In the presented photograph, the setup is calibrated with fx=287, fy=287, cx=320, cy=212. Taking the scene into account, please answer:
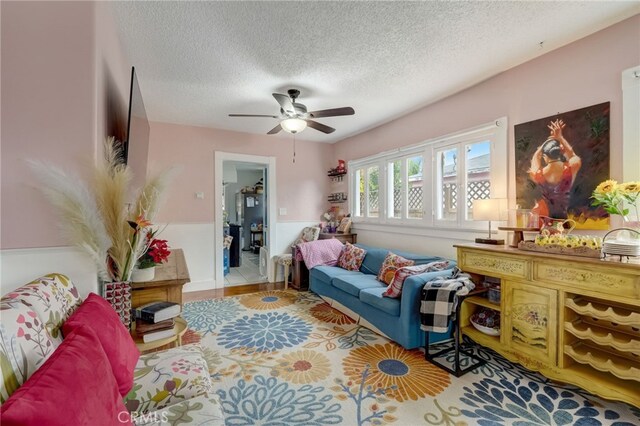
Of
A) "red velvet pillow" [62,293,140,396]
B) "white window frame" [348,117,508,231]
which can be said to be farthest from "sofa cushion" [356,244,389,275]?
"red velvet pillow" [62,293,140,396]

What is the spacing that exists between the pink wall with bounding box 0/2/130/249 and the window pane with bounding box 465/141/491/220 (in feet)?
10.7

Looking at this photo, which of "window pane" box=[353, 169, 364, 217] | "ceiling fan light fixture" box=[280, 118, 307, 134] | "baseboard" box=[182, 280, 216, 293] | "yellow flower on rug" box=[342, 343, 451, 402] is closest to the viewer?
"yellow flower on rug" box=[342, 343, 451, 402]

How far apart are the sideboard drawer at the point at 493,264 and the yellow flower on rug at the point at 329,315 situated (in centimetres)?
140

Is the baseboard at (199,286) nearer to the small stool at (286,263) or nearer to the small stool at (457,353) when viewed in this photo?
the small stool at (286,263)

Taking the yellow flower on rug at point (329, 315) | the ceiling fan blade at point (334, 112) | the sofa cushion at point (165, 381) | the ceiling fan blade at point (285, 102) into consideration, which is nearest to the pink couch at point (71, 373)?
the sofa cushion at point (165, 381)

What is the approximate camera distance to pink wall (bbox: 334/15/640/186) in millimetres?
2035

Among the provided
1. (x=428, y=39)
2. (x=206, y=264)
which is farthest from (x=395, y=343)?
(x=206, y=264)

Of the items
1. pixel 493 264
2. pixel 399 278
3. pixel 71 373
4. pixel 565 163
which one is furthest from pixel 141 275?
pixel 565 163

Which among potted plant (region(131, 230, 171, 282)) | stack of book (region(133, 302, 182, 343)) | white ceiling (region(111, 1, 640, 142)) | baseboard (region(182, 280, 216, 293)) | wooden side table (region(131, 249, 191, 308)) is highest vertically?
white ceiling (region(111, 1, 640, 142))

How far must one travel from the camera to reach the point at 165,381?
4.40ft

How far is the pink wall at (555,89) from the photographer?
204 cm

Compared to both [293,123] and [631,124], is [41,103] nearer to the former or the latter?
[293,123]

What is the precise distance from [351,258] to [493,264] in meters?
1.91

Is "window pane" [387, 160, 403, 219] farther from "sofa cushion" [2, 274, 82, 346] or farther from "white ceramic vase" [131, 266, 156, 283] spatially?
"sofa cushion" [2, 274, 82, 346]
